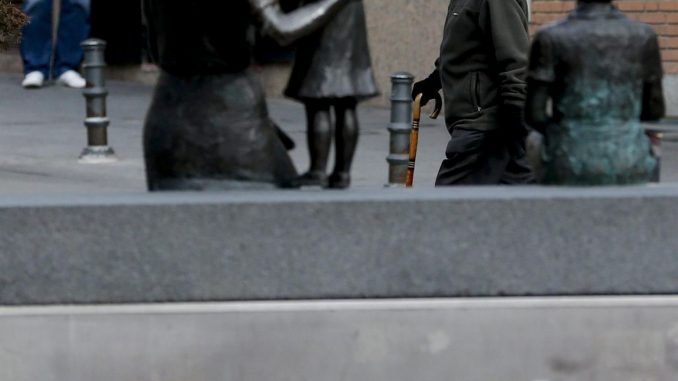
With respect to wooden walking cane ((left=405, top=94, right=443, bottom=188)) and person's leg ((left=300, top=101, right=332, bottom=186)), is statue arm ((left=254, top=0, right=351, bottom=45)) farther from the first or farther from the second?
wooden walking cane ((left=405, top=94, right=443, bottom=188))

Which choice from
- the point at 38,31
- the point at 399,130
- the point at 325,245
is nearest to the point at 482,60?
the point at 325,245

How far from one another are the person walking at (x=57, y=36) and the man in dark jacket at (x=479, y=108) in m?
10.9

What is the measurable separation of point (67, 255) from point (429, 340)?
3.93 ft

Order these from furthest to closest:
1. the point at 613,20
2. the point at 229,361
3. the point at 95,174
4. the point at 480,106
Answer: the point at 95,174 < the point at 480,106 < the point at 613,20 < the point at 229,361

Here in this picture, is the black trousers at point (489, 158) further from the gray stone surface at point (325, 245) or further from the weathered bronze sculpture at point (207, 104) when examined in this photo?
the gray stone surface at point (325, 245)

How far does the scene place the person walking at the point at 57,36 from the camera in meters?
18.0

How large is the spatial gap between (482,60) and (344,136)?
208 centimetres

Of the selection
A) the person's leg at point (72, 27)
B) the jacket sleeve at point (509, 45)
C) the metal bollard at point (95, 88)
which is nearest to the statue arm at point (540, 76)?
the jacket sleeve at point (509, 45)

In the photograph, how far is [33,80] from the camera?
18.3m

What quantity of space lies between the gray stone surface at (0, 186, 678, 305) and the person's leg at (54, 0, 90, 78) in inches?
506

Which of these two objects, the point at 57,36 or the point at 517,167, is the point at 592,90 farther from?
the point at 57,36

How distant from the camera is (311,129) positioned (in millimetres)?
5680

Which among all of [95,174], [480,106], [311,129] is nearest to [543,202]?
[311,129]

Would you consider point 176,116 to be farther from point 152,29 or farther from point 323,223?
point 323,223
